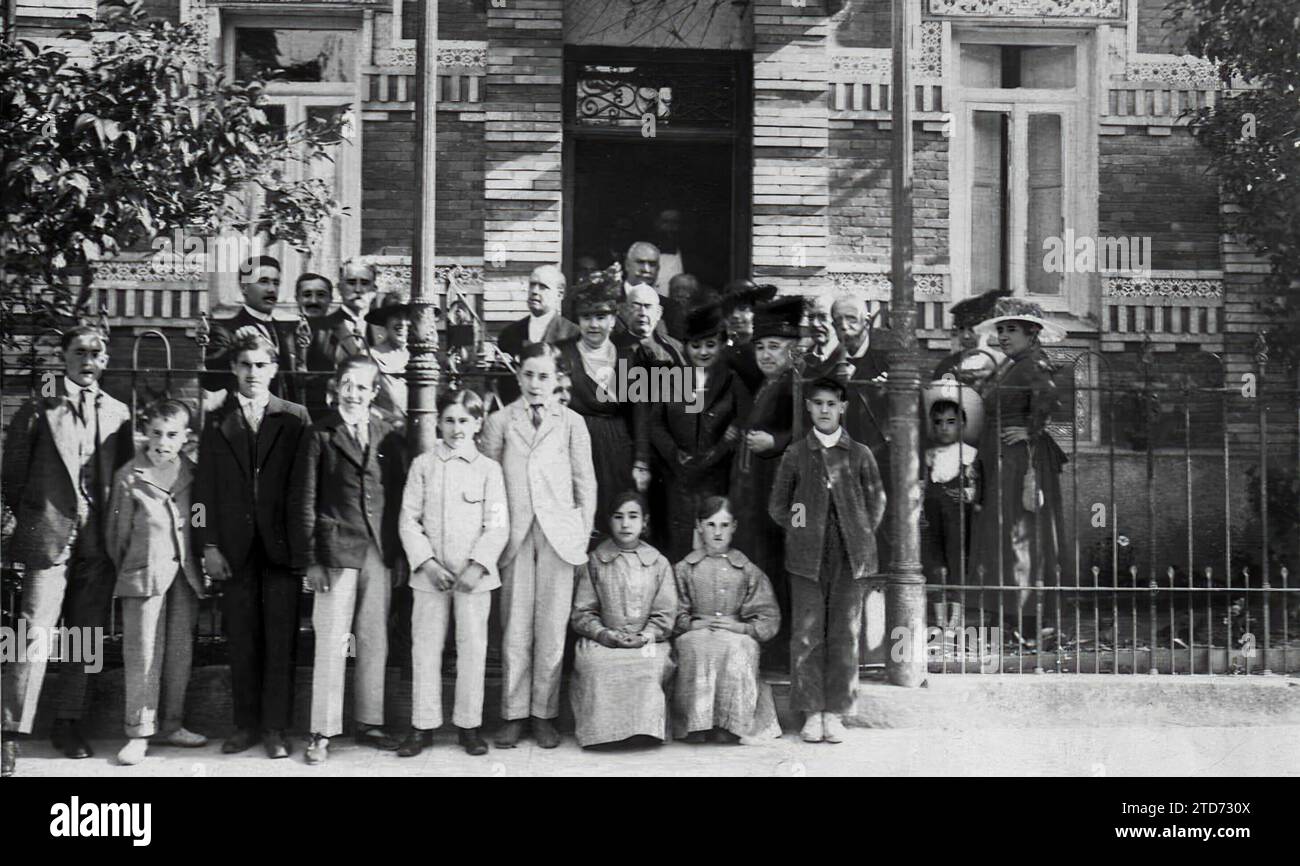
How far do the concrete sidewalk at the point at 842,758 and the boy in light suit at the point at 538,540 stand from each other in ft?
0.79

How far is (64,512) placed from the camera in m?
6.54

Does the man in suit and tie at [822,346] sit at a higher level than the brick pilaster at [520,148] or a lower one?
lower

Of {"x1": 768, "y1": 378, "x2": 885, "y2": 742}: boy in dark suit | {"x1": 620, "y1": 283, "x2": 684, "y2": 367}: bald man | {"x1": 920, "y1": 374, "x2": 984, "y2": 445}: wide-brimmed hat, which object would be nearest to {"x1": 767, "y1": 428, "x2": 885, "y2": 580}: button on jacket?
{"x1": 768, "y1": 378, "x2": 885, "y2": 742}: boy in dark suit

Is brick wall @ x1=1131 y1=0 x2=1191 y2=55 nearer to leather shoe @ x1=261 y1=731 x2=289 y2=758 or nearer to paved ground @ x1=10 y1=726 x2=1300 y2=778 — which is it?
paved ground @ x1=10 y1=726 x2=1300 y2=778

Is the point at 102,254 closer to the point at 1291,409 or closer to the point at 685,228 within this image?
the point at 685,228

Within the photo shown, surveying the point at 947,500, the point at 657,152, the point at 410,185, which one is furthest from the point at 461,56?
the point at 947,500

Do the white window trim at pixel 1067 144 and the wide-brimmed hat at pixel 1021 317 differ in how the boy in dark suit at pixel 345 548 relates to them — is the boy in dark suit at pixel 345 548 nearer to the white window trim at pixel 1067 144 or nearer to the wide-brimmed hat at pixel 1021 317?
the wide-brimmed hat at pixel 1021 317

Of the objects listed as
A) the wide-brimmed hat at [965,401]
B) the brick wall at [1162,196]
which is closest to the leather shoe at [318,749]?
the wide-brimmed hat at [965,401]

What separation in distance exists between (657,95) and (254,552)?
15.8ft

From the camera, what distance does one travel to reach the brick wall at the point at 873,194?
962 centimetres

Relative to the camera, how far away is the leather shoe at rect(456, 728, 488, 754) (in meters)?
6.50

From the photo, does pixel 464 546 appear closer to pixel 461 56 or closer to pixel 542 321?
pixel 542 321

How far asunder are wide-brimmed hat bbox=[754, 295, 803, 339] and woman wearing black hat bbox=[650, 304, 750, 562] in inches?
13.4
